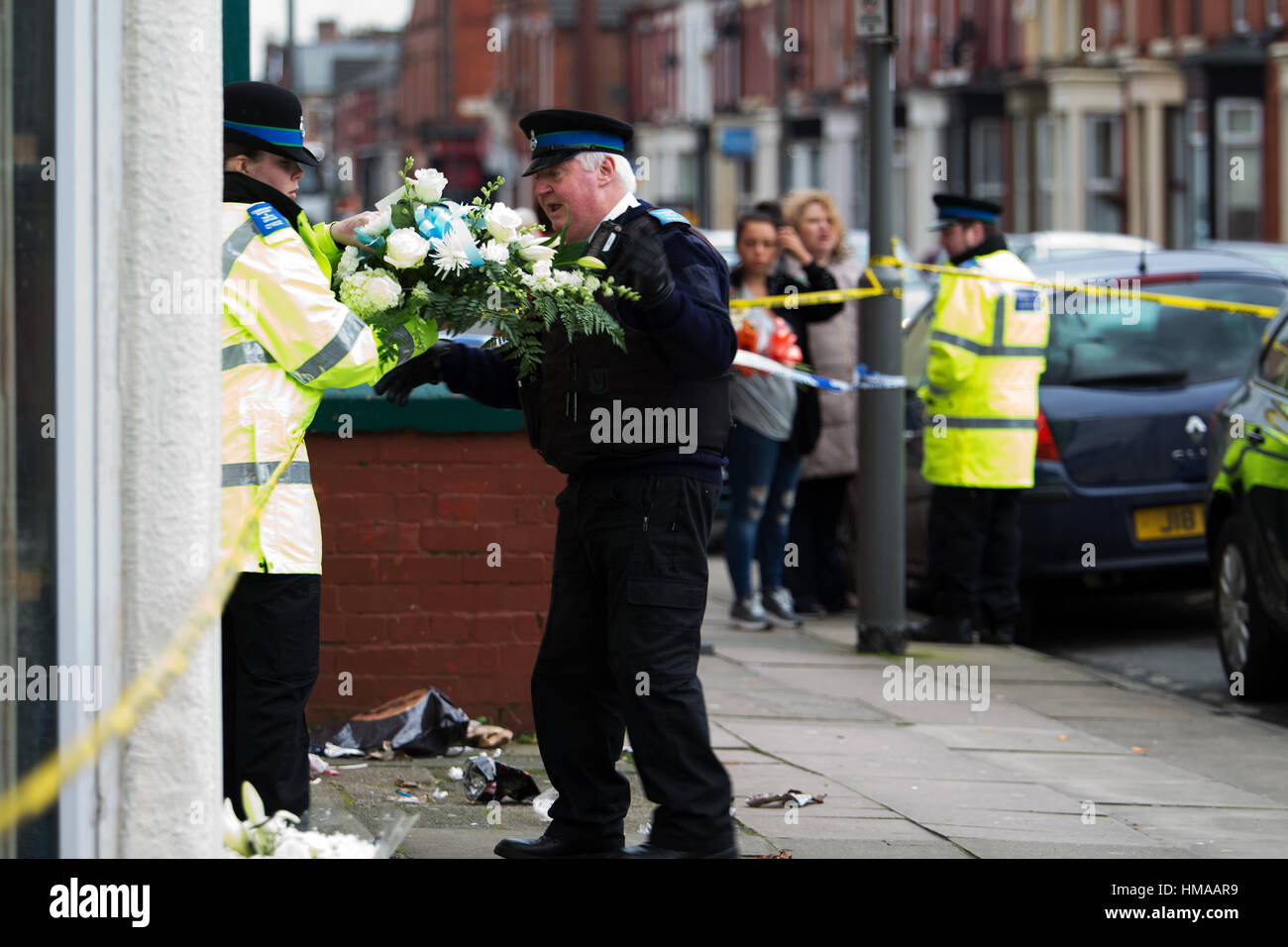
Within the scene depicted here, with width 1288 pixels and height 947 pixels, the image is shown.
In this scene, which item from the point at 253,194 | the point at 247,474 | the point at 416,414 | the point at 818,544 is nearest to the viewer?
the point at 247,474

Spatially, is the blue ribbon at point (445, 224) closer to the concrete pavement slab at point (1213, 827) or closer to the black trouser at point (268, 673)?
the black trouser at point (268, 673)

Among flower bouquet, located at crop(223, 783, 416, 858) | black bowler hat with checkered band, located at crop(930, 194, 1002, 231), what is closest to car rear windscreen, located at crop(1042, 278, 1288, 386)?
black bowler hat with checkered band, located at crop(930, 194, 1002, 231)

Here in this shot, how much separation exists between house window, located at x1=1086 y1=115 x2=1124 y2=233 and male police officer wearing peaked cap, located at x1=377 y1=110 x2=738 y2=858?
35999 millimetres

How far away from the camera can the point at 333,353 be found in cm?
462

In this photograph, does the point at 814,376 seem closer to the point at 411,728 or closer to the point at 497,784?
the point at 411,728

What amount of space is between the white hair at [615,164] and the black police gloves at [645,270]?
26 cm

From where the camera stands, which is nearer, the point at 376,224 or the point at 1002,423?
the point at 376,224

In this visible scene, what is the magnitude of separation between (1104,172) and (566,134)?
3699cm

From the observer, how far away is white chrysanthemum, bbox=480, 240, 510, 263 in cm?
483

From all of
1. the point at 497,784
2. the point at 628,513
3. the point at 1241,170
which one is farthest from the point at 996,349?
the point at 1241,170

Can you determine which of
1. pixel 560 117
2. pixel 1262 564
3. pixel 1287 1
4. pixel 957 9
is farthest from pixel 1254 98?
pixel 560 117

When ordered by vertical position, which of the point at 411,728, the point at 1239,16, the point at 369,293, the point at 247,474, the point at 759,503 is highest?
the point at 1239,16
